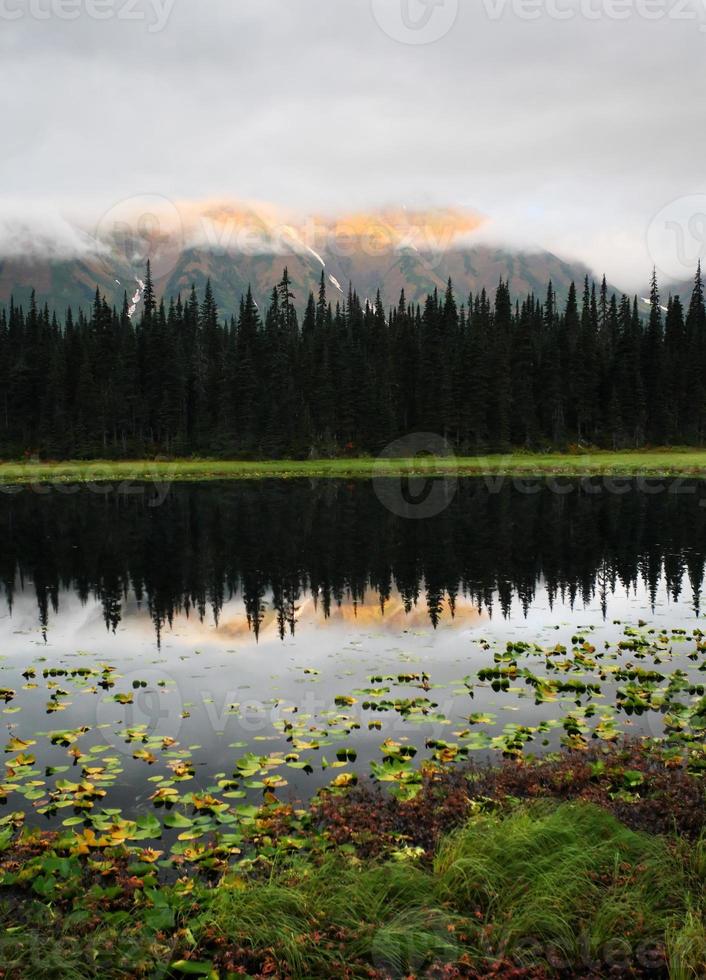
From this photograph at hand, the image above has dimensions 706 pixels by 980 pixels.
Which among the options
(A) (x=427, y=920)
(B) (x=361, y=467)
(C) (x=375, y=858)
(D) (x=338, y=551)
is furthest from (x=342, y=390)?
(A) (x=427, y=920)

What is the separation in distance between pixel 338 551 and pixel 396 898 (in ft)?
79.5

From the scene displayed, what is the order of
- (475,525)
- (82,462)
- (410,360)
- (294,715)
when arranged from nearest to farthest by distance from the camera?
(294,715), (475,525), (82,462), (410,360)

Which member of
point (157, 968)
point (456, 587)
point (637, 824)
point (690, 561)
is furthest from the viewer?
point (690, 561)

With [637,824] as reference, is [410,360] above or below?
above

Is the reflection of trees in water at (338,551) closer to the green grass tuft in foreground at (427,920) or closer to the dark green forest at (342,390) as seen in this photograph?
the green grass tuft in foreground at (427,920)

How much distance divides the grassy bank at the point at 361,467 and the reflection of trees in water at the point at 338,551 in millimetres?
26695

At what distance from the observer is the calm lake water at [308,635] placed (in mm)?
11742

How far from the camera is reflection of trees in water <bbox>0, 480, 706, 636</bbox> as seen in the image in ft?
78.4

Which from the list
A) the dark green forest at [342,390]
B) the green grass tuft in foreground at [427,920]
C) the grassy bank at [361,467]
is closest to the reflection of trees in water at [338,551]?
the green grass tuft in foreground at [427,920]

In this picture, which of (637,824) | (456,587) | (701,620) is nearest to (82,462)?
(456,587)

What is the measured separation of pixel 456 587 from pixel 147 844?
16.4m

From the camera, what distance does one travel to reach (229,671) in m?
15.9

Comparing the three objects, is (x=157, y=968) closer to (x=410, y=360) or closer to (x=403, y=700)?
(x=403, y=700)

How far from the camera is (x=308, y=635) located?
1877 centimetres
